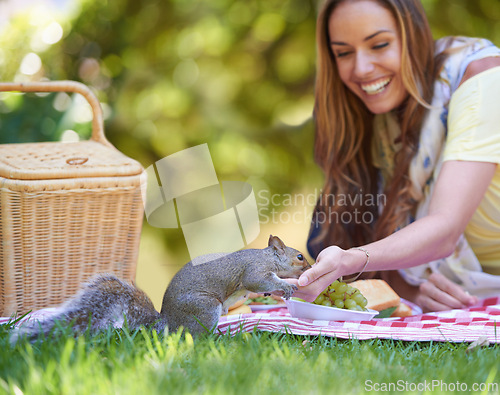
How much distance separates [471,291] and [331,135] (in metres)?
0.74

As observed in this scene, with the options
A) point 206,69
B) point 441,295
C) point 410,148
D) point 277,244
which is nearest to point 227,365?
point 277,244

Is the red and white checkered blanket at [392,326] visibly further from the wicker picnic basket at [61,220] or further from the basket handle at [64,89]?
the basket handle at [64,89]

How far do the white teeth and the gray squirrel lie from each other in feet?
2.84

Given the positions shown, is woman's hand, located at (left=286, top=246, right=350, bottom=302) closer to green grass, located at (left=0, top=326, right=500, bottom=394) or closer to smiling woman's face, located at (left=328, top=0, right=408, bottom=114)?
green grass, located at (left=0, top=326, right=500, bottom=394)

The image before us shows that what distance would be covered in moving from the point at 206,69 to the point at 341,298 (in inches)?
81.7

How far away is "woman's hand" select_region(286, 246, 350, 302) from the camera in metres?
1.34

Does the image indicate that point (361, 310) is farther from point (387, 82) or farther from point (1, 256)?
point (1, 256)

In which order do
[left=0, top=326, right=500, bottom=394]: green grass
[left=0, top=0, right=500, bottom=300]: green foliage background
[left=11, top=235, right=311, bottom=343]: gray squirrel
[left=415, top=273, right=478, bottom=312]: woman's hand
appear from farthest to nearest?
[left=0, top=0, right=500, bottom=300]: green foliage background
[left=415, top=273, right=478, bottom=312]: woman's hand
[left=11, top=235, right=311, bottom=343]: gray squirrel
[left=0, top=326, right=500, bottom=394]: green grass

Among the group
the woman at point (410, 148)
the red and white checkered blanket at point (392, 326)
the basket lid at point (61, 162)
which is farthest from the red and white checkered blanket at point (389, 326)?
the basket lid at point (61, 162)

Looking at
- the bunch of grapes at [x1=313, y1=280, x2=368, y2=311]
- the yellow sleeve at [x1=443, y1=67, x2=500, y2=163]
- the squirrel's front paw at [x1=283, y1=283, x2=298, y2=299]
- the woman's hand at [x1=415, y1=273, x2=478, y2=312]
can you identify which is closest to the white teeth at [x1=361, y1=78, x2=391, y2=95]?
the yellow sleeve at [x1=443, y1=67, x2=500, y2=163]

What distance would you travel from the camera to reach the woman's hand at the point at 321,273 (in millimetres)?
1336

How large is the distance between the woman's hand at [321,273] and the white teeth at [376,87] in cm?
79

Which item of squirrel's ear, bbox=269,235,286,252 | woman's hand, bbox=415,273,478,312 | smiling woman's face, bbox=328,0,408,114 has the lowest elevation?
woman's hand, bbox=415,273,478,312

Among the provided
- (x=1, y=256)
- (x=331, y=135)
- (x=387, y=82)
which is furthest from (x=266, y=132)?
(x=1, y=256)
